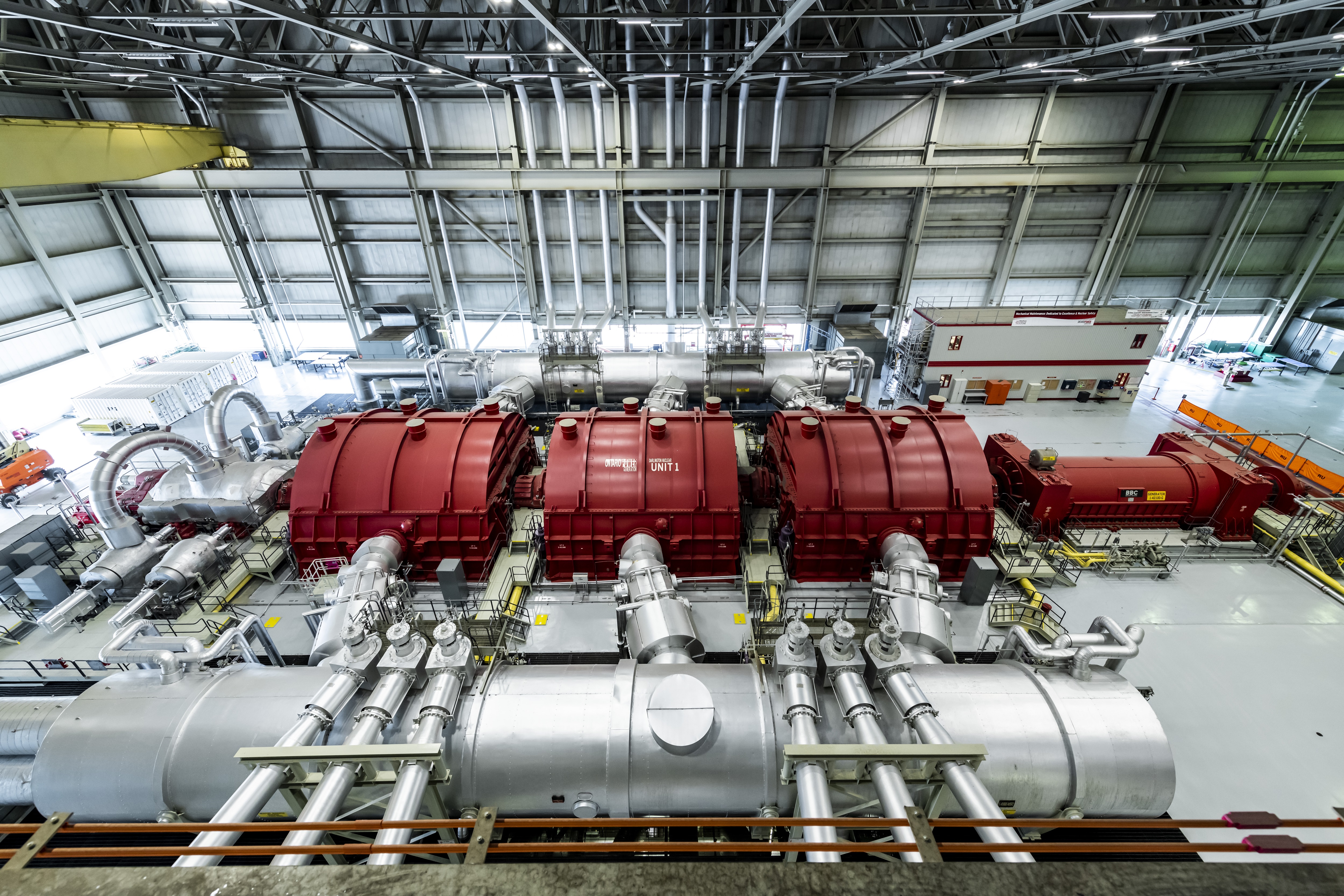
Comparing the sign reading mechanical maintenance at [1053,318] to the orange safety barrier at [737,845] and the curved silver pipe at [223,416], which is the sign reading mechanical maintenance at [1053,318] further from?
the curved silver pipe at [223,416]

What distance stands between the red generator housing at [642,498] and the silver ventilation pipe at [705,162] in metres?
6.50

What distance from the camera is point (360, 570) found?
965 cm

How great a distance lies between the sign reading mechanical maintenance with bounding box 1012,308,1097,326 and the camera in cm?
1898

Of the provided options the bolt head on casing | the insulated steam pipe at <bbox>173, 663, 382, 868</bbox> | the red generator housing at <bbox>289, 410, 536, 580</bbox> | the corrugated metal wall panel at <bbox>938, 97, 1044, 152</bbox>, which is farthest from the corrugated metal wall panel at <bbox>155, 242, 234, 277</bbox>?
the corrugated metal wall panel at <bbox>938, 97, 1044, 152</bbox>

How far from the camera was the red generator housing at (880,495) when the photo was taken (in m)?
10.7

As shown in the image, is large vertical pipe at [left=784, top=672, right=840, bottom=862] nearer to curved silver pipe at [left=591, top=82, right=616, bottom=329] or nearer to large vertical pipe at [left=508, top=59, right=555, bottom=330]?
curved silver pipe at [left=591, top=82, right=616, bottom=329]

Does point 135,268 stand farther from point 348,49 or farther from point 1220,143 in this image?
point 1220,143

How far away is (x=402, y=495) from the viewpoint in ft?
35.7

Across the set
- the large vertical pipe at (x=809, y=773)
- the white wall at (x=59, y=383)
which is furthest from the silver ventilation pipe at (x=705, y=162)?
the white wall at (x=59, y=383)

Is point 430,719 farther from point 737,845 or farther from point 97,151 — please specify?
point 97,151

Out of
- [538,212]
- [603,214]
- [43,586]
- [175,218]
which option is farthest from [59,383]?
[603,214]

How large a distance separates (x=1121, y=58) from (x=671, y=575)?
24839 millimetres

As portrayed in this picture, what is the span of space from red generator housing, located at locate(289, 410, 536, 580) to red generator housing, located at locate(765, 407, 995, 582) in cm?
642

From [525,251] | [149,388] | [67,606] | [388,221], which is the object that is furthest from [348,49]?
[67,606]
